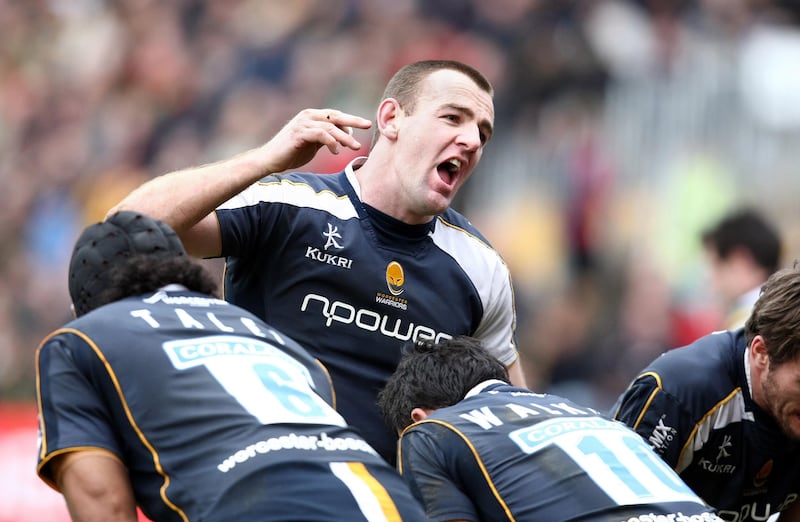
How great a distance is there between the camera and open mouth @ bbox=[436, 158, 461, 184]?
5.39 meters

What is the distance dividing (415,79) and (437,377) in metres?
1.43

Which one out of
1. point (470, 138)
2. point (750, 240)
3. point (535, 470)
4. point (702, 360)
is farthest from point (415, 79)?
point (750, 240)

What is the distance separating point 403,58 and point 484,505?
9676mm

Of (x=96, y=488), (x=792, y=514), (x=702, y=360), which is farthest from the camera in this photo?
(x=792, y=514)

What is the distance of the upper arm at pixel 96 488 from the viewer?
3.66 metres

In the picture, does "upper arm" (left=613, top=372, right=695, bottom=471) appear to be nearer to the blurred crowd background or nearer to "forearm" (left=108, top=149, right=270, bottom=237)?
"forearm" (left=108, top=149, right=270, bottom=237)

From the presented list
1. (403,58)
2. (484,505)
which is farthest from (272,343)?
(403,58)

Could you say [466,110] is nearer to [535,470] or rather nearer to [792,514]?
[535,470]

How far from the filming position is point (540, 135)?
11797 mm

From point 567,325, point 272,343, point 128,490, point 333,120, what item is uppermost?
point 333,120

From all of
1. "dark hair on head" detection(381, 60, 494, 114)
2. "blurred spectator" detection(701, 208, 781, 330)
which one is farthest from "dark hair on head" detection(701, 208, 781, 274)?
"dark hair on head" detection(381, 60, 494, 114)

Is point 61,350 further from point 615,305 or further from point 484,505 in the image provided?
point 615,305

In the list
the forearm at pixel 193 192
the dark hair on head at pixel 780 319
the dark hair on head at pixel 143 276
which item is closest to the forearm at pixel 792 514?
the dark hair on head at pixel 780 319

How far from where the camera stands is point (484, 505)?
420 cm
